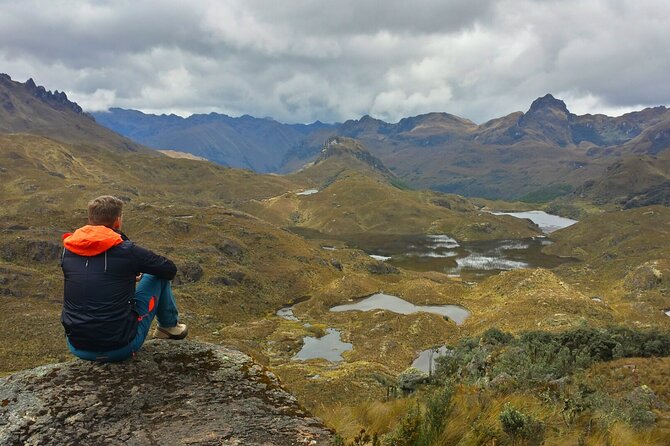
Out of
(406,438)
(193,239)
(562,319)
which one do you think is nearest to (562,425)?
(406,438)

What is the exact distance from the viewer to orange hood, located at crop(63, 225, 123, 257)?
8.63 meters

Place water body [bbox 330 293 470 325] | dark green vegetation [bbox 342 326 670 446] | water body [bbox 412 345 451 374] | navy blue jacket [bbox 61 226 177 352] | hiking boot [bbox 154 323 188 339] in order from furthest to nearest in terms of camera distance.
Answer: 1. water body [bbox 330 293 470 325]
2. water body [bbox 412 345 451 374]
3. hiking boot [bbox 154 323 188 339]
4. navy blue jacket [bbox 61 226 177 352]
5. dark green vegetation [bbox 342 326 670 446]

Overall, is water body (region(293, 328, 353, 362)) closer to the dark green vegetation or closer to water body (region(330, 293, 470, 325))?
water body (region(330, 293, 470, 325))

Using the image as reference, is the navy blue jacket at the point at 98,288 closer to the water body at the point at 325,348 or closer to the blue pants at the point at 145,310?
the blue pants at the point at 145,310

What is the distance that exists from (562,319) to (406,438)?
223 ft

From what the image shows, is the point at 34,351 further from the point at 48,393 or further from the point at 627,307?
the point at 627,307

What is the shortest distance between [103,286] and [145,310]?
1.11 metres

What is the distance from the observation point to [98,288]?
28.3 ft

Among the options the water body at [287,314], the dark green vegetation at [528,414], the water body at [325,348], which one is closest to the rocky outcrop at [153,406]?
the dark green vegetation at [528,414]

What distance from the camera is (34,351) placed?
160ft

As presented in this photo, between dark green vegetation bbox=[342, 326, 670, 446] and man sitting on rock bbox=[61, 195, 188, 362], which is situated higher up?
man sitting on rock bbox=[61, 195, 188, 362]

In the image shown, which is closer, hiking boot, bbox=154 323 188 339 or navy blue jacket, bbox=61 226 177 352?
navy blue jacket, bbox=61 226 177 352

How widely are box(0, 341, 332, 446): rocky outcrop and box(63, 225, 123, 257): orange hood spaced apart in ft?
8.10

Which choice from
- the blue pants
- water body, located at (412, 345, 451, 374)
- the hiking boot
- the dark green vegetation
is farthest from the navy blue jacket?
water body, located at (412, 345, 451, 374)
